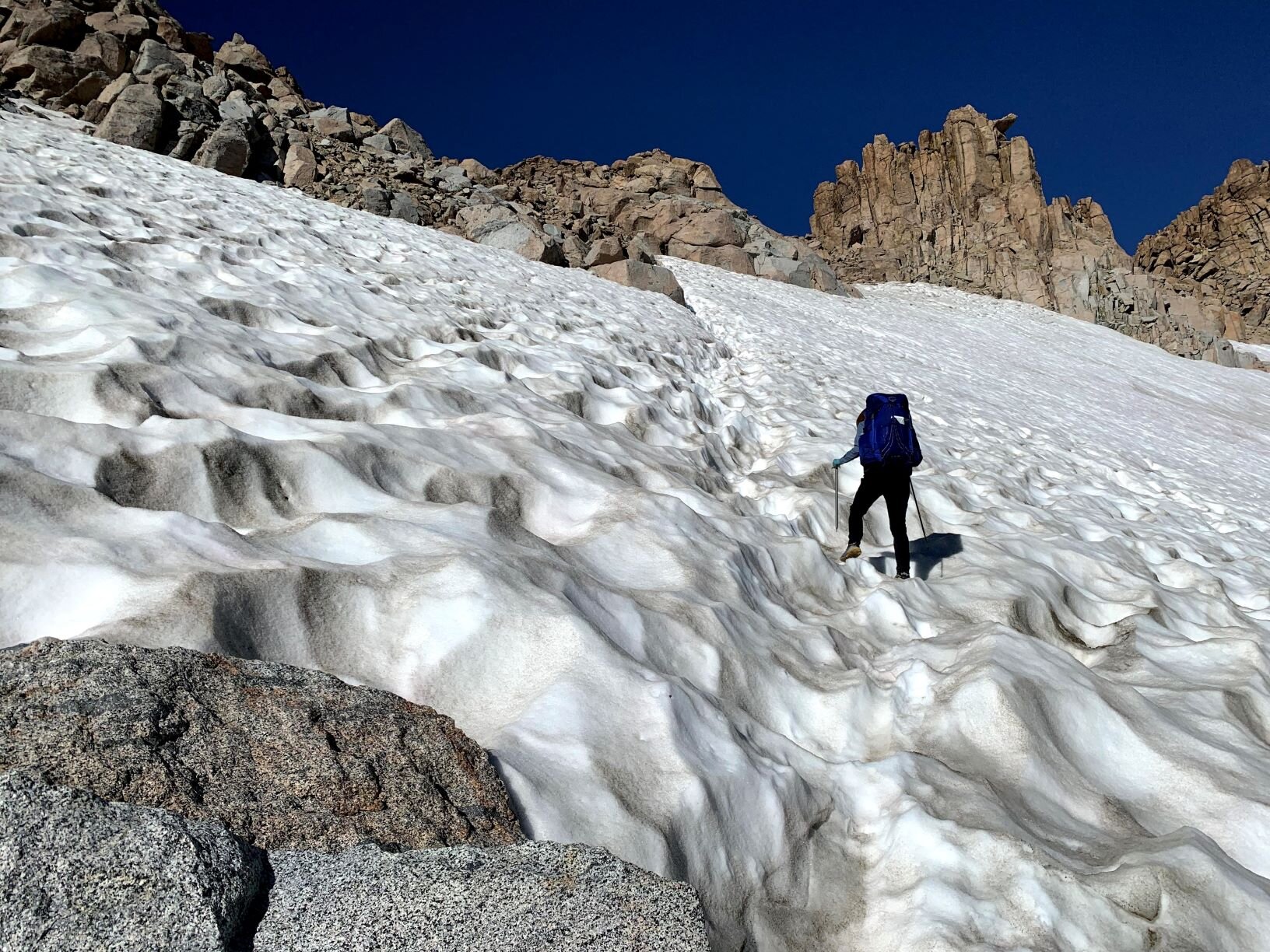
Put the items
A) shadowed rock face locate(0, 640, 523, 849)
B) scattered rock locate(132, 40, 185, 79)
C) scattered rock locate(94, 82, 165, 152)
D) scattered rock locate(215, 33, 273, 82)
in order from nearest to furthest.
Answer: shadowed rock face locate(0, 640, 523, 849)
scattered rock locate(94, 82, 165, 152)
scattered rock locate(132, 40, 185, 79)
scattered rock locate(215, 33, 273, 82)

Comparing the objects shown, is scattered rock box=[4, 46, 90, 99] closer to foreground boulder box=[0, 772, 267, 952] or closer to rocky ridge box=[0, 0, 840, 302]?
rocky ridge box=[0, 0, 840, 302]

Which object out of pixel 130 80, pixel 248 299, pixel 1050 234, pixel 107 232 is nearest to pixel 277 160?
pixel 130 80

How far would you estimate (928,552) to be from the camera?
6199mm

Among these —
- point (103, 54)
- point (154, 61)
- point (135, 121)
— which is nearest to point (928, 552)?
point (135, 121)

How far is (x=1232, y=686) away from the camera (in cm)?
439

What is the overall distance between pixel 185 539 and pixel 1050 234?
4992 centimetres

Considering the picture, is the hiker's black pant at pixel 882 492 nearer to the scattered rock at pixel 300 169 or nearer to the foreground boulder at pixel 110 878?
the foreground boulder at pixel 110 878

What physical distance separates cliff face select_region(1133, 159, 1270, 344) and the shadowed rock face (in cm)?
6656

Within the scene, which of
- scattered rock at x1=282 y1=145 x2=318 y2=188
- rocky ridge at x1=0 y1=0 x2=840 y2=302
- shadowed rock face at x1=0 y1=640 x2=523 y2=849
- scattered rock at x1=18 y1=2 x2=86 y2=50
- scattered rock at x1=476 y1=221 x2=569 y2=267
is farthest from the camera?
scattered rock at x1=18 y1=2 x2=86 y2=50

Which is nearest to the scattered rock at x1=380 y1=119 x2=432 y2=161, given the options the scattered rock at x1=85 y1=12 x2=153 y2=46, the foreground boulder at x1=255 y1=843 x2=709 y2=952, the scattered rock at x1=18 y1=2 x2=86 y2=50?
the scattered rock at x1=85 y1=12 x2=153 y2=46

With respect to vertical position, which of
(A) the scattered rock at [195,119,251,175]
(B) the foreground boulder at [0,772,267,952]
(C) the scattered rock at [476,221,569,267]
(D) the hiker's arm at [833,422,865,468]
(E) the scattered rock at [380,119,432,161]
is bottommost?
(B) the foreground boulder at [0,772,267,952]

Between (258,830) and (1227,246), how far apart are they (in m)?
77.8

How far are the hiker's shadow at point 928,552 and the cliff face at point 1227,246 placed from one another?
61.5m

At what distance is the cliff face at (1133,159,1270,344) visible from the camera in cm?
5894
